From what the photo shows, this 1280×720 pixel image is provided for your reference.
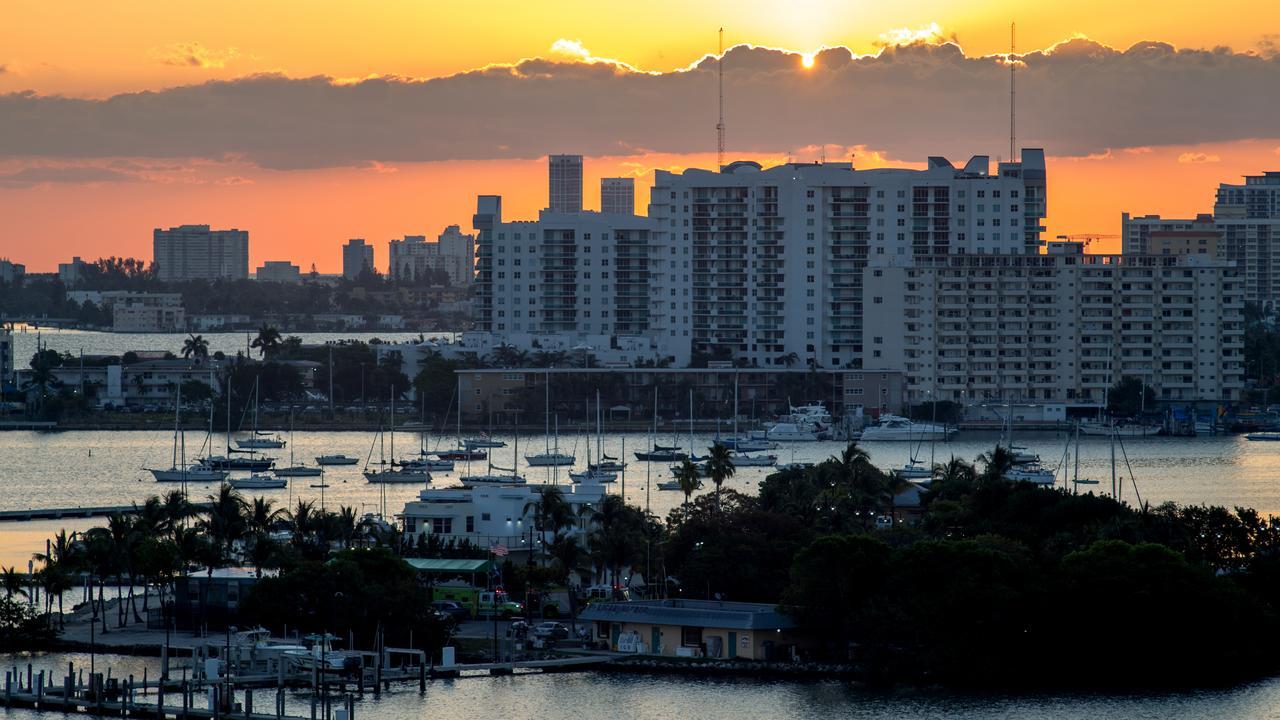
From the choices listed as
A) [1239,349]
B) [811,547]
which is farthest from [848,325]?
[811,547]

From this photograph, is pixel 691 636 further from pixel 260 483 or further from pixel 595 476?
pixel 260 483

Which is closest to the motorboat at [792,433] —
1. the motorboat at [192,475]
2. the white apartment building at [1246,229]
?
the motorboat at [192,475]

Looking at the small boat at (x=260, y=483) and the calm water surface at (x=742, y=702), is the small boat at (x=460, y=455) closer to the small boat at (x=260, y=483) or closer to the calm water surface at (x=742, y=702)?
the small boat at (x=260, y=483)

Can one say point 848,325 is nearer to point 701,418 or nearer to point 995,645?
point 701,418

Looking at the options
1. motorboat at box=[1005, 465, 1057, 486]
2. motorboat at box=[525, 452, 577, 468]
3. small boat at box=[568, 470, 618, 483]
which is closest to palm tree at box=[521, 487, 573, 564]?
small boat at box=[568, 470, 618, 483]

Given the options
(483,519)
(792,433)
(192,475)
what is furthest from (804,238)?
(483,519)

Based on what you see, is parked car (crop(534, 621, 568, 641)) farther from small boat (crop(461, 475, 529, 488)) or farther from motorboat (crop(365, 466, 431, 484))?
motorboat (crop(365, 466, 431, 484))
